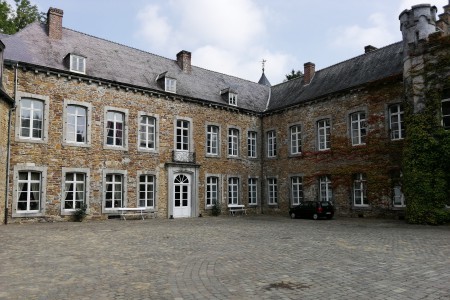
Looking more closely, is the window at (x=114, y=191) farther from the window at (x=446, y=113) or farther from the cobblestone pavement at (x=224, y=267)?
the window at (x=446, y=113)

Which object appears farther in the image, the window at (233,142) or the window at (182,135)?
the window at (233,142)

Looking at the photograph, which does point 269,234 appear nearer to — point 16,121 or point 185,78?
point 16,121

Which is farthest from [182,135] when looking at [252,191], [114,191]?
[252,191]

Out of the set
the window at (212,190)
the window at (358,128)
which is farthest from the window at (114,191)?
the window at (358,128)

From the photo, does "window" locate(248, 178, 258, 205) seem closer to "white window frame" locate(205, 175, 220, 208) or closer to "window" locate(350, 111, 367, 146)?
"white window frame" locate(205, 175, 220, 208)

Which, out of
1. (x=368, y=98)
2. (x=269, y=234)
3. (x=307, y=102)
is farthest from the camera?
(x=307, y=102)

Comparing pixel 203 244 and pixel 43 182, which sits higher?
pixel 43 182

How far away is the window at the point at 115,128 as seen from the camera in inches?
757

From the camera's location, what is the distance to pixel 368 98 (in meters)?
20.0

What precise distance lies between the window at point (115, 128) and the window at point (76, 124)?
1.18m

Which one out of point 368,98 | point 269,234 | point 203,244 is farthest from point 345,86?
point 203,244

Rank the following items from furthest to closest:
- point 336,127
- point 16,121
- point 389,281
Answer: point 336,127 → point 16,121 → point 389,281

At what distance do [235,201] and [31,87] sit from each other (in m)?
13.6

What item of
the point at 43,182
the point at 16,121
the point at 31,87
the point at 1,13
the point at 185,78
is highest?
the point at 1,13
